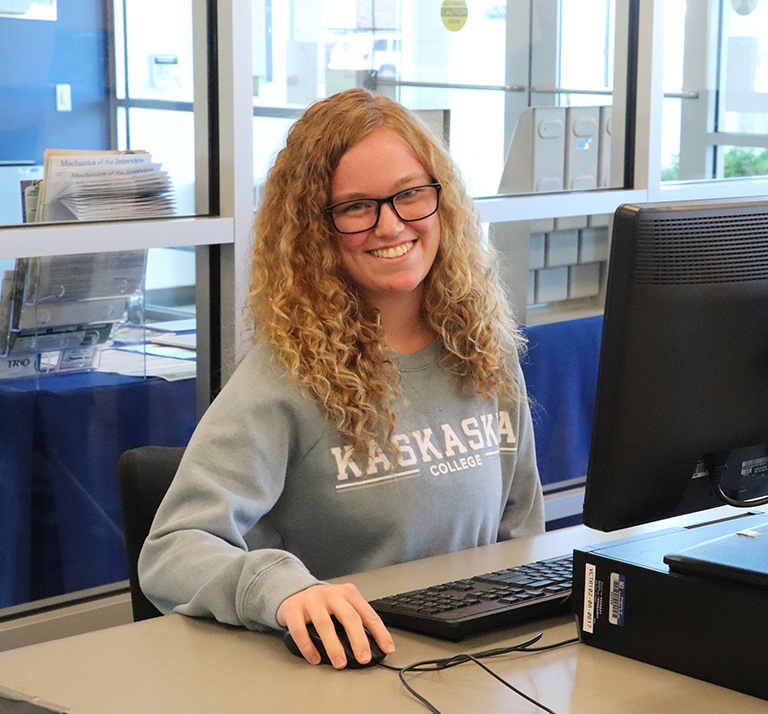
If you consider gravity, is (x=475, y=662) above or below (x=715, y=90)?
below

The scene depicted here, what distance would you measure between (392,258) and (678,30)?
2218 millimetres

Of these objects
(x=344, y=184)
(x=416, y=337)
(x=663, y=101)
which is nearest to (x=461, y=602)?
(x=416, y=337)

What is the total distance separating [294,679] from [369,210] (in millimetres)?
741

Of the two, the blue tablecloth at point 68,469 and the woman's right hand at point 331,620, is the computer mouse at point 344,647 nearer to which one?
the woman's right hand at point 331,620

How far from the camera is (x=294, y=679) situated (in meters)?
1.09

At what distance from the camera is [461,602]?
1.24 metres

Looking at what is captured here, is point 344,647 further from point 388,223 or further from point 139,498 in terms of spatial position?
point 388,223

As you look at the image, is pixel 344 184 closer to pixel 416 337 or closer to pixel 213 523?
pixel 416 337

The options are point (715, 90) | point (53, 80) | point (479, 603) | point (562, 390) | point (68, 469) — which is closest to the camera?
point (479, 603)

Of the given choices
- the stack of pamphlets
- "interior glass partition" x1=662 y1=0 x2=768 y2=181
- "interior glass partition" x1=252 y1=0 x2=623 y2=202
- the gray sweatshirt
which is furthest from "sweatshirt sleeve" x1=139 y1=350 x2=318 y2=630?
"interior glass partition" x1=662 y1=0 x2=768 y2=181

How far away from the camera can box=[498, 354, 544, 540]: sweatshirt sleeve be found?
1735mm

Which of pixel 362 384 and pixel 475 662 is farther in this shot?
pixel 362 384

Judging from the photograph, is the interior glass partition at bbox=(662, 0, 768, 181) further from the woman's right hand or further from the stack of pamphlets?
the woman's right hand

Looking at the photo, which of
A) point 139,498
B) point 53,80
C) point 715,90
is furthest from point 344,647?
point 715,90
